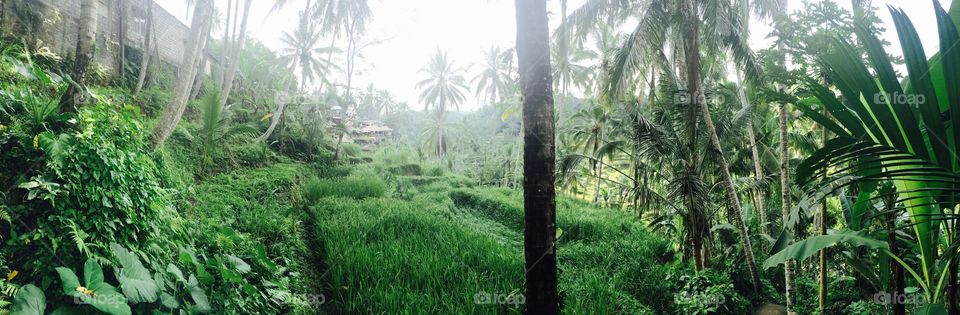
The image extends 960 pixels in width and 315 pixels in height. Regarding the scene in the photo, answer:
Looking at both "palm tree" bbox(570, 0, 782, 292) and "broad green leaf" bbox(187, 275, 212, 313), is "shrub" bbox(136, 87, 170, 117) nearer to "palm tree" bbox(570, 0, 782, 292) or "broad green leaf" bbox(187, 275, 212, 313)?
"broad green leaf" bbox(187, 275, 212, 313)

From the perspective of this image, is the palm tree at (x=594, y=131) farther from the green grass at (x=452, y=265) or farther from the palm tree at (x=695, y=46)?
the palm tree at (x=695, y=46)

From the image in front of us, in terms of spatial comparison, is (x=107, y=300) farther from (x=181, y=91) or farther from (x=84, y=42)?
(x=181, y=91)

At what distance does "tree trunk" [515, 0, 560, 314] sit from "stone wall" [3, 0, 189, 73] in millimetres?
10152

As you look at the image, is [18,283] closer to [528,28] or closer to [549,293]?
[549,293]

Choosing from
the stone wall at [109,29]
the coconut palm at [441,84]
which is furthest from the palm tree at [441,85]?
the stone wall at [109,29]

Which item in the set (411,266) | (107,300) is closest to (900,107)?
(107,300)

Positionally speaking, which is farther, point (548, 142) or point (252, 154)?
point (252, 154)

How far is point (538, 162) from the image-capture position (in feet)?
10.1

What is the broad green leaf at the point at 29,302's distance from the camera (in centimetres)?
179

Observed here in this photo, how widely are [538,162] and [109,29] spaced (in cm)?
1200

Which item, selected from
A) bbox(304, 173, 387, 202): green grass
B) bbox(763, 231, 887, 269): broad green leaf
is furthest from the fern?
bbox(304, 173, 387, 202): green grass

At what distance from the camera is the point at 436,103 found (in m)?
32.0

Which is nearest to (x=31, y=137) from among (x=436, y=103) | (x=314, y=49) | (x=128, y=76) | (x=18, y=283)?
(x=18, y=283)

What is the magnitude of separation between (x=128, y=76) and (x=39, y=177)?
1034 cm
